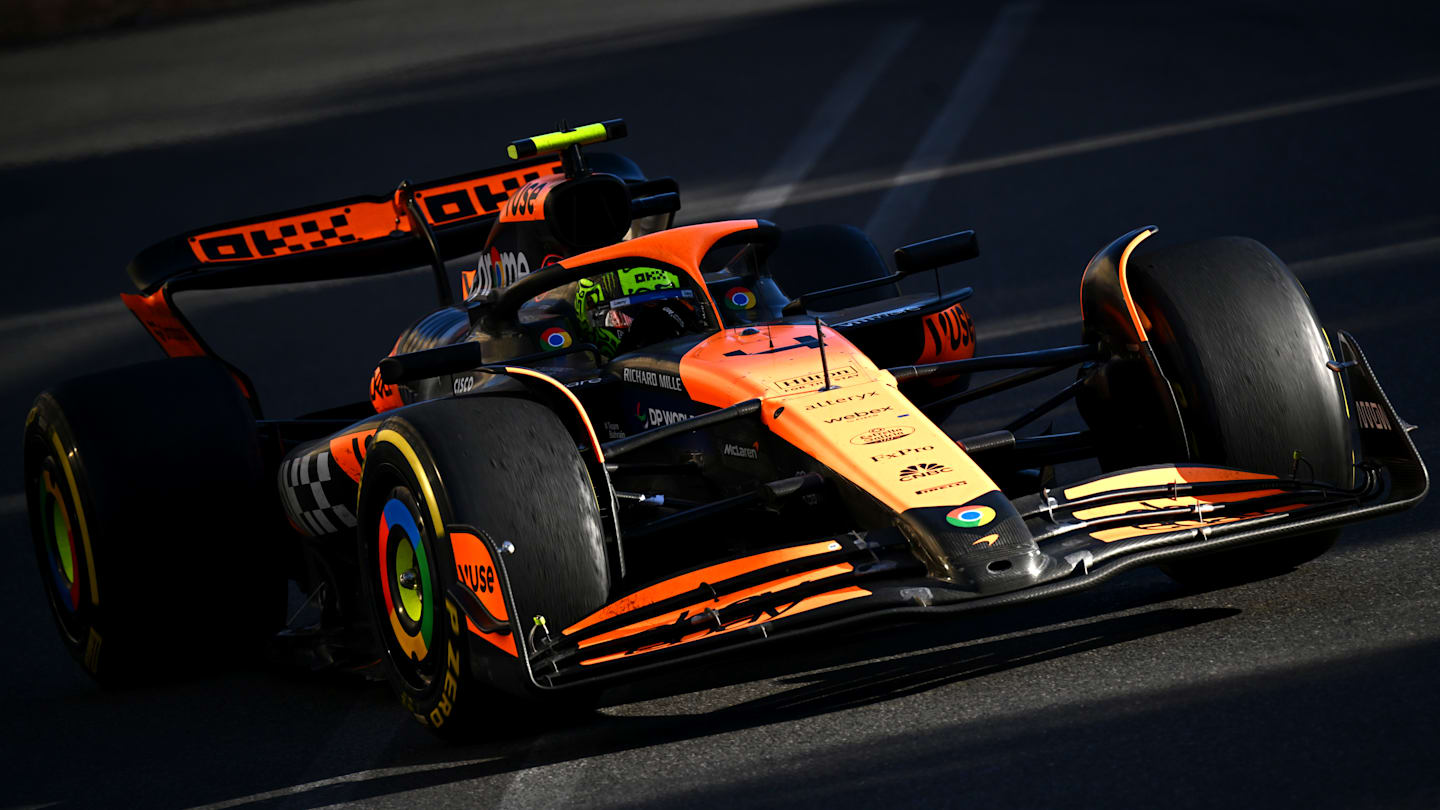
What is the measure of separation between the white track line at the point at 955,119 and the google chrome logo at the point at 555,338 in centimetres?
624

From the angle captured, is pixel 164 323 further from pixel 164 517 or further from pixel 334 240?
pixel 164 517

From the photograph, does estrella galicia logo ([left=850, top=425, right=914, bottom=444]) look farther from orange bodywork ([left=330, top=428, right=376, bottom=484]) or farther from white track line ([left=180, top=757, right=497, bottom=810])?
orange bodywork ([left=330, top=428, right=376, bottom=484])

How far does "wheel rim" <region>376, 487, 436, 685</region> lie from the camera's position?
205 inches

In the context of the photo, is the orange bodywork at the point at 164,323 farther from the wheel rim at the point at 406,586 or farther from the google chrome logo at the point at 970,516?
the google chrome logo at the point at 970,516

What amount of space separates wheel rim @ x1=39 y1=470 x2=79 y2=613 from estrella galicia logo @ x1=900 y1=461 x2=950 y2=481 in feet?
10.6

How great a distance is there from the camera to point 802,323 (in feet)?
19.7

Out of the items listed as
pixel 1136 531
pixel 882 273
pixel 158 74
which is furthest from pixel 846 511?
pixel 158 74

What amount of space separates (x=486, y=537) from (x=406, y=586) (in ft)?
1.90

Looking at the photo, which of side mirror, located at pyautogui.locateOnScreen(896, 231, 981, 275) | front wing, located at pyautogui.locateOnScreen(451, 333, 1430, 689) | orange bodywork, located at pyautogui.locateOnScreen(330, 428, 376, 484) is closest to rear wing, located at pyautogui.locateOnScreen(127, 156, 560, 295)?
orange bodywork, located at pyautogui.locateOnScreen(330, 428, 376, 484)

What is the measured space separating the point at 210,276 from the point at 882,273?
8.72 feet

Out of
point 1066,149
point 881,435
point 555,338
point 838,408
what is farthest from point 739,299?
point 1066,149

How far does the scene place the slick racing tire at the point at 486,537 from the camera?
4.84 m

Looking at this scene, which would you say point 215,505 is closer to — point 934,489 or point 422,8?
point 934,489

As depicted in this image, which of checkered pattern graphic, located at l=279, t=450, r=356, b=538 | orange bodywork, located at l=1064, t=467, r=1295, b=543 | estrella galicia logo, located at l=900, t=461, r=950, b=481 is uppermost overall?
checkered pattern graphic, located at l=279, t=450, r=356, b=538
